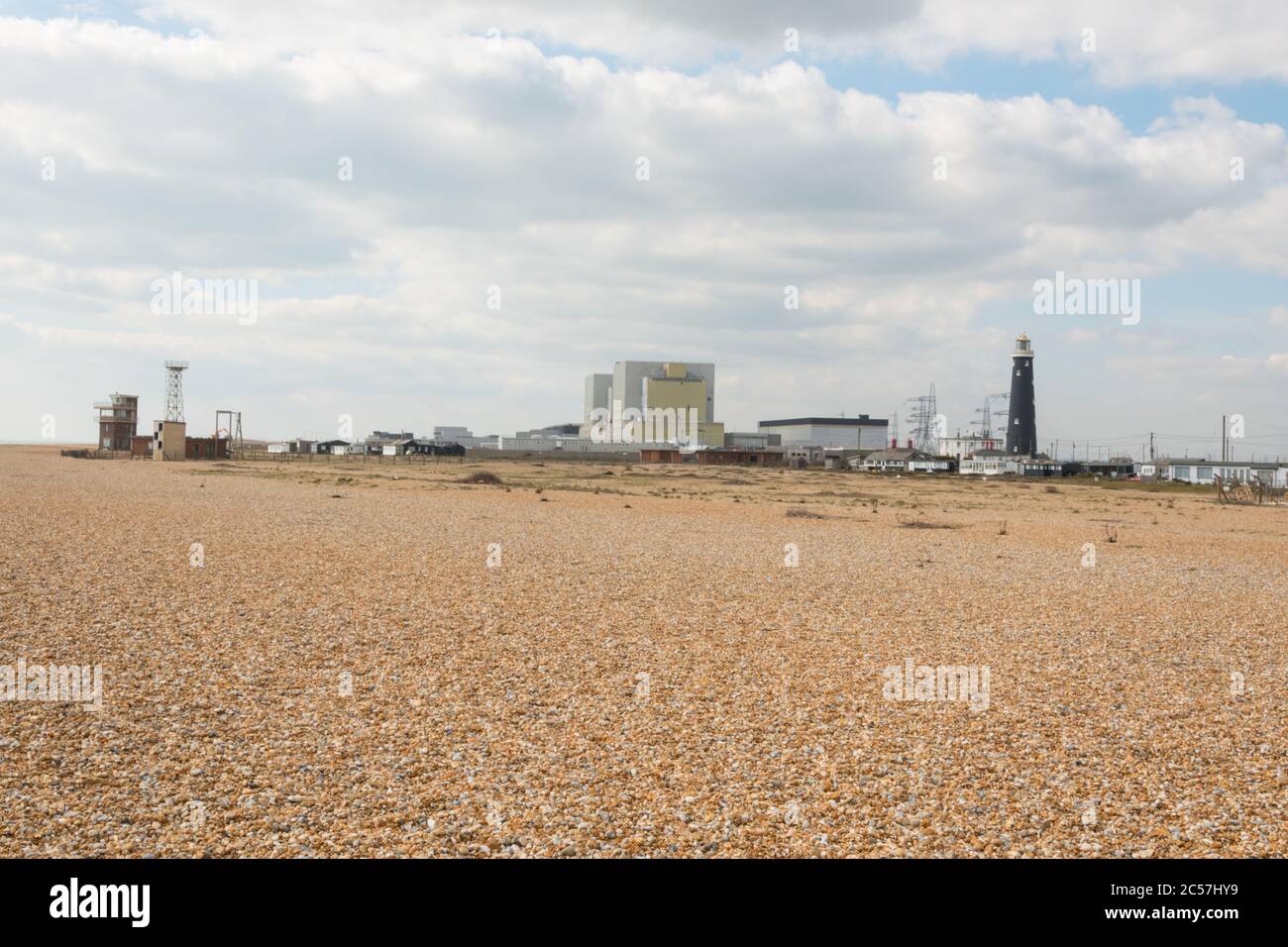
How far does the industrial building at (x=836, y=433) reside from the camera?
179m

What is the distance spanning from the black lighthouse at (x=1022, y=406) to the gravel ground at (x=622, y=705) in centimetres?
11931

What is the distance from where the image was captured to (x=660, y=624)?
13367 mm

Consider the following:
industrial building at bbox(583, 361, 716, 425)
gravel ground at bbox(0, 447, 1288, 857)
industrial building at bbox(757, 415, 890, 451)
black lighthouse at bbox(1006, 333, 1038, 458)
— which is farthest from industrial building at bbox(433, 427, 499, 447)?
gravel ground at bbox(0, 447, 1288, 857)

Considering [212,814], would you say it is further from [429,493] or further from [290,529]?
[429,493]

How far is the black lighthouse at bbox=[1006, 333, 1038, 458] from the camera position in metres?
134

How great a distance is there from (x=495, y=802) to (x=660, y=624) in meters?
6.81
